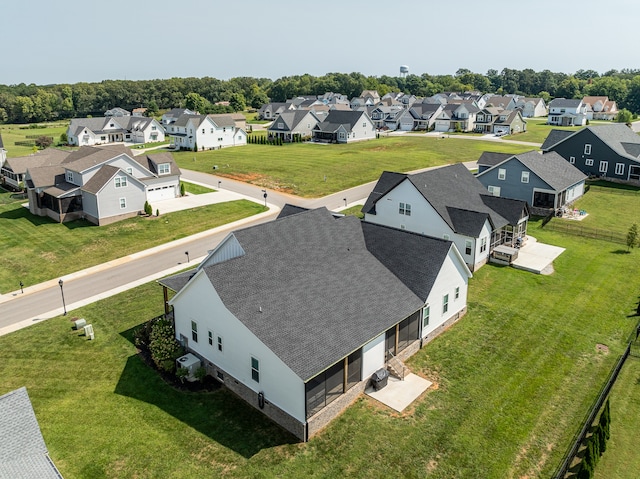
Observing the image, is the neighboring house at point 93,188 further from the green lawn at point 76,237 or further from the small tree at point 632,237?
the small tree at point 632,237

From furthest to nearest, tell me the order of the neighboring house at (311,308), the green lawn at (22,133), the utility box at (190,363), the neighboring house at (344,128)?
the neighboring house at (344,128) → the green lawn at (22,133) → the utility box at (190,363) → the neighboring house at (311,308)

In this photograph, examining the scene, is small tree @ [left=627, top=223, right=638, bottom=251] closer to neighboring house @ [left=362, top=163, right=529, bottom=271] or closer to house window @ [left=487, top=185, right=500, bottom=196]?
neighboring house @ [left=362, top=163, right=529, bottom=271]

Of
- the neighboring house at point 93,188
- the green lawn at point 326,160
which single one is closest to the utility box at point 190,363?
the neighboring house at point 93,188

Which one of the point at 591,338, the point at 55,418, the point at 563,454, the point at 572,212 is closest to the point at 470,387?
the point at 563,454

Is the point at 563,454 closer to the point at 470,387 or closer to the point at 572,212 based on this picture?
the point at 470,387

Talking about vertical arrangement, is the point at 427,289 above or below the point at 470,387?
above

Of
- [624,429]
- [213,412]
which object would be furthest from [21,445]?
[624,429]

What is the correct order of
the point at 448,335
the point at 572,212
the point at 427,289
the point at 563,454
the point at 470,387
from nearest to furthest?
the point at 563,454
the point at 470,387
the point at 427,289
the point at 448,335
the point at 572,212
